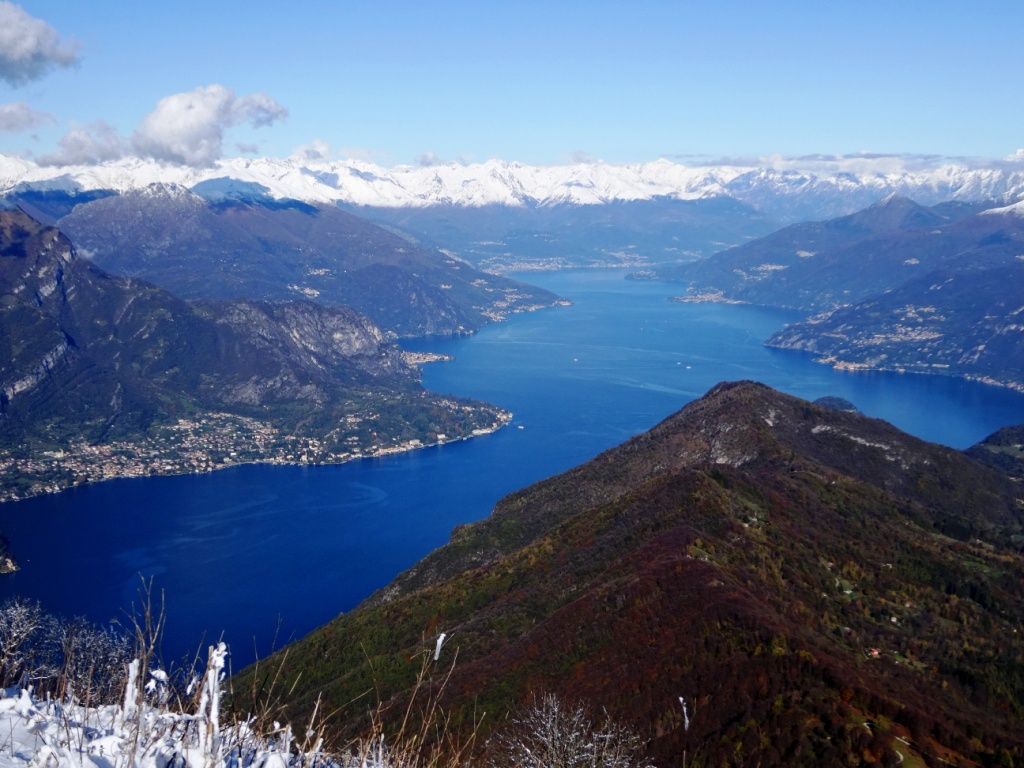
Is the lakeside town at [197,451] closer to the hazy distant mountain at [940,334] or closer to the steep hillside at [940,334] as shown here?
the steep hillside at [940,334]

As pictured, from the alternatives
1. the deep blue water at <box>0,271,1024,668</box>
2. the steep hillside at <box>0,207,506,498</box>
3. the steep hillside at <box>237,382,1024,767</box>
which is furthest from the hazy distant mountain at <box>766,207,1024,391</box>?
the steep hillside at <box>237,382,1024,767</box>

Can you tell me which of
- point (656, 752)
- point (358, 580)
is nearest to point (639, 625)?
point (656, 752)

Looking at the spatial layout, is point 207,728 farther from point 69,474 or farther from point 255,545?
point 69,474

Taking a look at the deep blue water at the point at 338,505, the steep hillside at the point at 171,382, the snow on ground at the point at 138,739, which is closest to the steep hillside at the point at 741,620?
the snow on ground at the point at 138,739

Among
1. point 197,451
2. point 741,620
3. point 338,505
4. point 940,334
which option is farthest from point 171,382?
point 940,334

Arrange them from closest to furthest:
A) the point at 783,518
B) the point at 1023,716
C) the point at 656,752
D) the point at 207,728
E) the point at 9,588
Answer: the point at 207,728, the point at 656,752, the point at 1023,716, the point at 783,518, the point at 9,588
